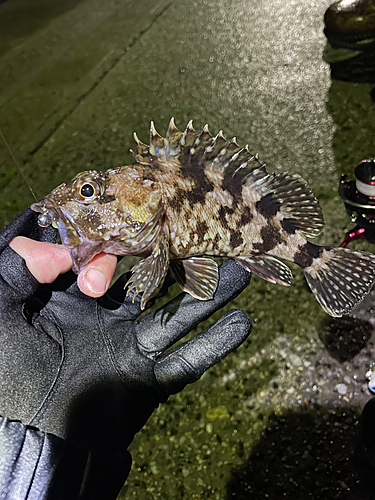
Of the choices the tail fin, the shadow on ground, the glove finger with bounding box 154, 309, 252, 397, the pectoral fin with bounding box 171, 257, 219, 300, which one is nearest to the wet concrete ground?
the shadow on ground

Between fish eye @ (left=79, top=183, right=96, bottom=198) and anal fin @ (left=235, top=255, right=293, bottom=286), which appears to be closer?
fish eye @ (left=79, top=183, right=96, bottom=198)

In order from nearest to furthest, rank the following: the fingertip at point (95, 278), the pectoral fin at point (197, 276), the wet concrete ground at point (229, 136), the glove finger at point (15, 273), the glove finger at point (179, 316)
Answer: the fingertip at point (95, 278) → the glove finger at point (15, 273) → the pectoral fin at point (197, 276) → the glove finger at point (179, 316) → the wet concrete ground at point (229, 136)

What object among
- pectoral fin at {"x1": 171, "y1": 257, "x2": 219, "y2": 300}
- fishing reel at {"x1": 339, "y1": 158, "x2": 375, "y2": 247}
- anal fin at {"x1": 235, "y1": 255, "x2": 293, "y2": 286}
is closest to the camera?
pectoral fin at {"x1": 171, "y1": 257, "x2": 219, "y2": 300}

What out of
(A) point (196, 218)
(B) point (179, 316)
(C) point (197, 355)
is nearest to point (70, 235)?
(A) point (196, 218)

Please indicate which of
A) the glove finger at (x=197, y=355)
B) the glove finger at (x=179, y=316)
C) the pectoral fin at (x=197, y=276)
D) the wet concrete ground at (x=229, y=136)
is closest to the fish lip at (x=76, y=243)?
the pectoral fin at (x=197, y=276)

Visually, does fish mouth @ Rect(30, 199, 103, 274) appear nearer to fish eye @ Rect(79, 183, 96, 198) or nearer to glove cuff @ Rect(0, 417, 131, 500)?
fish eye @ Rect(79, 183, 96, 198)

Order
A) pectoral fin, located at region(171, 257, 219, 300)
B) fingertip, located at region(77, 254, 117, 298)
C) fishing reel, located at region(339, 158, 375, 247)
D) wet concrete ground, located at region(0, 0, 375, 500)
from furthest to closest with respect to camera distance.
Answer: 1. fishing reel, located at region(339, 158, 375, 247)
2. wet concrete ground, located at region(0, 0, 375, 500)
3. pectoral fin, located at region(171, 257, 219, 300)
4. fingertip, located at region(77, 254, 117, 298)

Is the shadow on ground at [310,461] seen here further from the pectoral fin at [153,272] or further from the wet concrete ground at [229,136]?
the pectoral fin at [153,272]

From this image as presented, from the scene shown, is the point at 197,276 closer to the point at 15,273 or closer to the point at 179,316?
the point at 179,316
